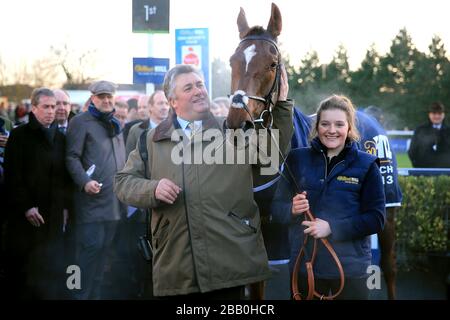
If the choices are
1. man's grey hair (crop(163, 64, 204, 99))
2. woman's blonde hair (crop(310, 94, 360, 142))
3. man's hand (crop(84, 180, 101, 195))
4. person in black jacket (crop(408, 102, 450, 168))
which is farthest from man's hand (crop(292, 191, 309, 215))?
person in black jacket (crop(408, 102, 450, 168))

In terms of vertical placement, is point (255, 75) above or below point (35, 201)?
above

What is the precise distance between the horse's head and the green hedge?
139 inches

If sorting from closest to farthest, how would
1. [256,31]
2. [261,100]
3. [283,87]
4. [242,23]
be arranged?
[261,100], [283,87], [256,31], [242,23]

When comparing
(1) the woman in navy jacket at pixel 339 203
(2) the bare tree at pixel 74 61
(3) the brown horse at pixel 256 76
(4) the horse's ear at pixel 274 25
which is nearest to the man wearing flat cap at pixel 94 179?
(2) the bare tree at pixel 74 61

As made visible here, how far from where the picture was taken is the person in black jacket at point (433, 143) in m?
7.22

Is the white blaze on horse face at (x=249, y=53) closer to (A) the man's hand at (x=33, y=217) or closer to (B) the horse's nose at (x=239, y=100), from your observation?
(B) the horse's nose at (x=239, y=100)

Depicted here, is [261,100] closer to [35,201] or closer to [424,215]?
[35,201]

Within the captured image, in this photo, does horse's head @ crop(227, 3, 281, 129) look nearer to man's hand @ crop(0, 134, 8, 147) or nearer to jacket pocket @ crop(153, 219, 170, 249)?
jacket pocket @ crop(153, 219, 170, 249)

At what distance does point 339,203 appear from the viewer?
3.38m

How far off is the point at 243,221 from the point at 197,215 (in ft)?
0.83

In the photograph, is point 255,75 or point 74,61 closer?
point 255,75

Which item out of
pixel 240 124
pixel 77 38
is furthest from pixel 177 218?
pixel 77 38

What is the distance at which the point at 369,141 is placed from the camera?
498 cm

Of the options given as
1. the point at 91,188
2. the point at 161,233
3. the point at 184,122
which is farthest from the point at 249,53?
the point at 91,188
